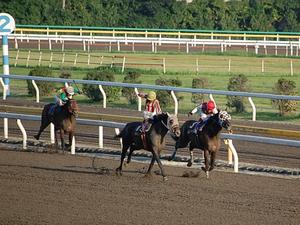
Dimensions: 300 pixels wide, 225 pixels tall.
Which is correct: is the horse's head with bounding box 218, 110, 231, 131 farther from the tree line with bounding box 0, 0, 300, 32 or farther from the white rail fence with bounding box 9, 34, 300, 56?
the tree line with bounding box 0, 0, 300, 32

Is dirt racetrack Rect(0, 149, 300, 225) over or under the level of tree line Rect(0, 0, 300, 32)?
under

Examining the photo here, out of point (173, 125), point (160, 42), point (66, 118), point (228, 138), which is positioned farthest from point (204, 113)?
point (160, 42)

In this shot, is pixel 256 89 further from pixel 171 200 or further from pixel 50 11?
pixel 50 11

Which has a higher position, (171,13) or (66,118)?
(171,13)

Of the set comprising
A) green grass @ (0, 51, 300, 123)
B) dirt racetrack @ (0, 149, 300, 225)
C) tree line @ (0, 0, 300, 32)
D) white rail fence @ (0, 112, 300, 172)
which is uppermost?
tree line @ (0, 0, 300, 32)

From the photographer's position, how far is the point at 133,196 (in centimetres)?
1196

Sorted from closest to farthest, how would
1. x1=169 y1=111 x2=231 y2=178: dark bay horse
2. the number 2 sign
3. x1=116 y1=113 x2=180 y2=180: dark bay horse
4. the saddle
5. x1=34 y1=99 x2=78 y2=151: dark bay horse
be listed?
x1=116 y1=113 x2=180 y2=180: dark bay horse, x1=169 y1=111 x2=231 y2=178: dark bay horse, the saddle, x1=34 y1=99 x2=78 y2=151: dark bay horse, the number 2 sign

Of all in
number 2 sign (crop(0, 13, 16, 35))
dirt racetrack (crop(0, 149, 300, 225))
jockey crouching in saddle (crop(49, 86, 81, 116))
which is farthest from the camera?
number 2 sign (crop(0, 13, 16, 35))

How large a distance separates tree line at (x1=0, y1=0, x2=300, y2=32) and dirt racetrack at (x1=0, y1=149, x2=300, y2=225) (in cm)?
3806

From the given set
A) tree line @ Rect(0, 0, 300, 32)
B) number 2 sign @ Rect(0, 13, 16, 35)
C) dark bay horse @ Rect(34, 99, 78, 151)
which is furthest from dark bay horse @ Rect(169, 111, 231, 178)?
tree line @ Rect(0, 0, 300, 32)

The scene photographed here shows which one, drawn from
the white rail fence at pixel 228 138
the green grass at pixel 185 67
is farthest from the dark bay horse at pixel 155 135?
the green grass at pixel 185 67

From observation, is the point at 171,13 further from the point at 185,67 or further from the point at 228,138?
the point at 228,138

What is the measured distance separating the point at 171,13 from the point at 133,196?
1759 inches

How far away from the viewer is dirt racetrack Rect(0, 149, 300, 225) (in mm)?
10508
